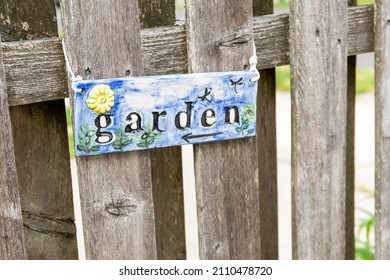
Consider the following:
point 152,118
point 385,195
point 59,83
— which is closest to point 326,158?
point 385,195

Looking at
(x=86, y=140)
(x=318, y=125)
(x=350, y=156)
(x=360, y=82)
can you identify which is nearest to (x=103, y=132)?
(x=86, y=140)

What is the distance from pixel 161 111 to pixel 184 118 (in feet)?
0.25

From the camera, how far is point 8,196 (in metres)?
1.91

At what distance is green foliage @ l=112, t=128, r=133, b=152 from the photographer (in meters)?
1.97

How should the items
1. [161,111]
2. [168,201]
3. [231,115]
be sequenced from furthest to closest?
[168,201], [231,115], [161,111]

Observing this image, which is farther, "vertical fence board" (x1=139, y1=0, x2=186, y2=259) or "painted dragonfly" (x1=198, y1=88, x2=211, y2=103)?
"vertical fence board" (x1=139, y1=0, x2=186, y2=259)

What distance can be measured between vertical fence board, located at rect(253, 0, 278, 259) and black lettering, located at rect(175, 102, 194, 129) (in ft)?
1.79

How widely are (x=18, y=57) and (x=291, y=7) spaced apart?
860 mm

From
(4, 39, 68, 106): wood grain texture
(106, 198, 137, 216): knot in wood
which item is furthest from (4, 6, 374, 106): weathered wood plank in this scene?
(106, 198, 137, 216): knot in wood

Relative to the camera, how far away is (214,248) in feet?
7.31

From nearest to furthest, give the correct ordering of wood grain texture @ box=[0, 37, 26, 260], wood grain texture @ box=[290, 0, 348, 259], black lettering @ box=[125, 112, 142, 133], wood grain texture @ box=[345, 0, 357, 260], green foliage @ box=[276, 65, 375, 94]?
wood grain texture @ box=[0, 37, 26, 260]
black lettering @ box=[125, 112, 142, 133]
wood grain texture @ box=[290, 0, 348, 259]
wood grain texture @ box=[345, 0, 357, 260]
green foliage @ box=[276, 65, 375, 94]

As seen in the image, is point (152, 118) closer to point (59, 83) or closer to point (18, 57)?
point (59, 83)

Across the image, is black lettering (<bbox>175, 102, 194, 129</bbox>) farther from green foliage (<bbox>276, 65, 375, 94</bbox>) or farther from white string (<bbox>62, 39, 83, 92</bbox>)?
green foliage (<bbox>276, 65, 375, 94</bbox>)

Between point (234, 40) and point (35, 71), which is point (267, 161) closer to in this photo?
point (234, 40)
